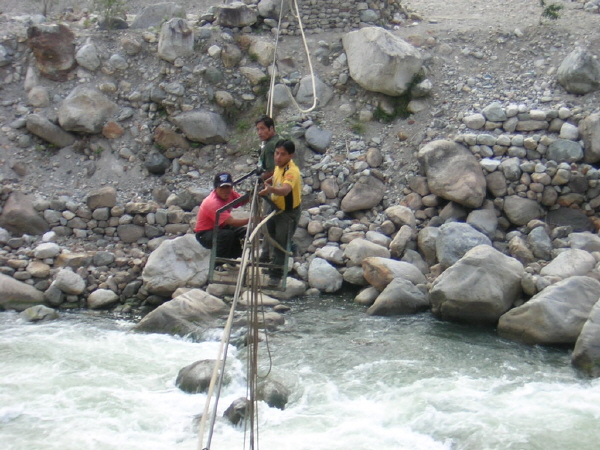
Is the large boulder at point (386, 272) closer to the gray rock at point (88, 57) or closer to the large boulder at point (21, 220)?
the large boulder at point (21, 220)

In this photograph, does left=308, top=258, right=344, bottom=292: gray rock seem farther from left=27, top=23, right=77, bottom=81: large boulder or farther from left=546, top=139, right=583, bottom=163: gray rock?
left=27, top=23, right=77, bottom=81: large boulder

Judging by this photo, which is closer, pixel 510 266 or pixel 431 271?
pixel 510 266

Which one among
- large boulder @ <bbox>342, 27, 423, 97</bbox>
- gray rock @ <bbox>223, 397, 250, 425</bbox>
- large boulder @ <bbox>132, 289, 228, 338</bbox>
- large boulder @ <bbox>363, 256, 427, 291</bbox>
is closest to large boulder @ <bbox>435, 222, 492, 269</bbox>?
large boulder @ <bbox>363, 256, 427, 291</bbox>

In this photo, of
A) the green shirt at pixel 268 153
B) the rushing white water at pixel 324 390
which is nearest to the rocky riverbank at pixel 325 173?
the rushing white water at pixel 324 390

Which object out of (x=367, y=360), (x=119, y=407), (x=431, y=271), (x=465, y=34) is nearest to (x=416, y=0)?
(x=465, y=34)

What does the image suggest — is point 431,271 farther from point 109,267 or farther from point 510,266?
point 109,267

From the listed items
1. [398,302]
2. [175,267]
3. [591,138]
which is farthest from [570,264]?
[175,267]

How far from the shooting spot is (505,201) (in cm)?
1040

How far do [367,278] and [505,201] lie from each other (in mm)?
2600

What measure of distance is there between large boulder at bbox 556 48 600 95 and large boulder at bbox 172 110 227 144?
559 centimetres

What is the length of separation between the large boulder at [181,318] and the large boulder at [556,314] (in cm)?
335

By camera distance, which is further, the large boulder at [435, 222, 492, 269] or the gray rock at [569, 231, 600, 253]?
the gray rock at [569, 231, 600, 253]

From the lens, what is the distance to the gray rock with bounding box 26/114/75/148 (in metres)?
11.7

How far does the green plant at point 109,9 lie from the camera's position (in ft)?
42.7
